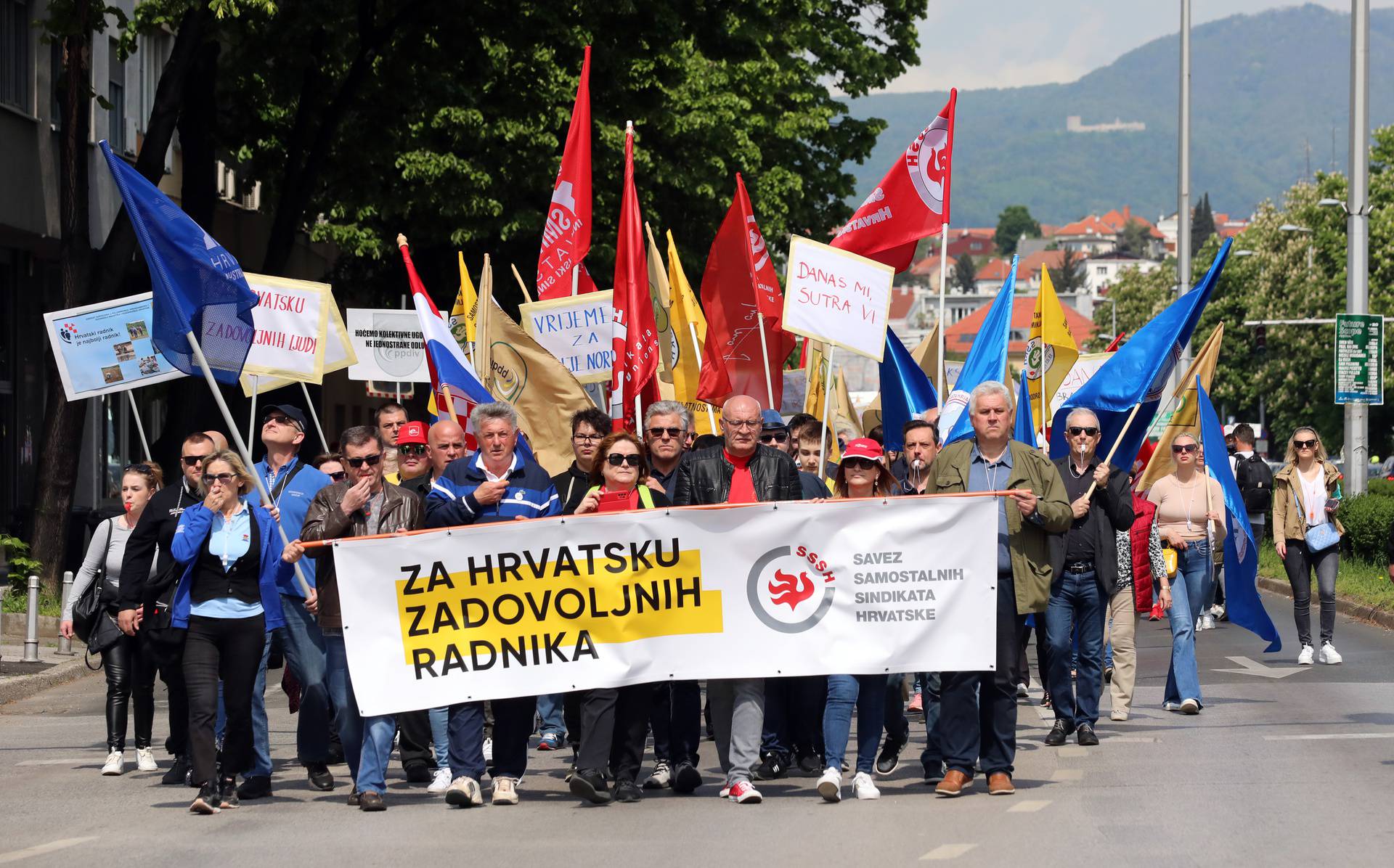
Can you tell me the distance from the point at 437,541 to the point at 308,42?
45.0 ft

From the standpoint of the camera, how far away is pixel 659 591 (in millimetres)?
9398

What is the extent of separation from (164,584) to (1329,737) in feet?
20.5

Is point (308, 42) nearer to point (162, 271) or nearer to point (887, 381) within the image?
point (887, 381)

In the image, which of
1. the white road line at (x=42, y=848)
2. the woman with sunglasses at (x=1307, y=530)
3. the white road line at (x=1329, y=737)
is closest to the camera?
the white road line at (x=42, y=848)

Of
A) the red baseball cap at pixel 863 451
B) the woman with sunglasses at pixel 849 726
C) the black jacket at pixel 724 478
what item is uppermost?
the red baseball cap at pixel 863 451

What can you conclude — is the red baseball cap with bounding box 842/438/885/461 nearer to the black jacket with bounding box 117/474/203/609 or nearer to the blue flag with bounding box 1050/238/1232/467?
the blue flag with bounding box 1050/238/1232/467

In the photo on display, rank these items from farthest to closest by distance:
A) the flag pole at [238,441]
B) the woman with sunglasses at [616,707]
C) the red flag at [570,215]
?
1. the red flag at [570,215]
2. the flag pole at [238,441]
3. the woman with sunglasses at [616,707]

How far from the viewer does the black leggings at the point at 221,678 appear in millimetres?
9188

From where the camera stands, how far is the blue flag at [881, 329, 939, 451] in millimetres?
15797

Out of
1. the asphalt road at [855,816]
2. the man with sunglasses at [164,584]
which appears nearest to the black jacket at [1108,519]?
the asphalt road at [855,816]

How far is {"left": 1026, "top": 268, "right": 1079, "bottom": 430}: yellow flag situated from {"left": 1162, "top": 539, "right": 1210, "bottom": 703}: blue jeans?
129 inches

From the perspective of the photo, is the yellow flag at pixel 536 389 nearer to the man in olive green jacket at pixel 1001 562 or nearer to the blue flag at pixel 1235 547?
the man in olive green jacket at pixel 1001 562

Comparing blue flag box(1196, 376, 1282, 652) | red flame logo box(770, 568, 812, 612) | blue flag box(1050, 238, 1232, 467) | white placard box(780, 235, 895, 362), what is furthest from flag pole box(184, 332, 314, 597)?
blue flag box(1196, 376, 1282, 652)

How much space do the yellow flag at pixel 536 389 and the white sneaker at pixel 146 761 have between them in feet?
10.5
